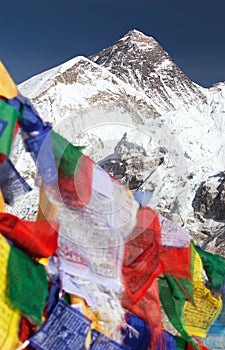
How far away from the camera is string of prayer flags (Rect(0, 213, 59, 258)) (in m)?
1.72

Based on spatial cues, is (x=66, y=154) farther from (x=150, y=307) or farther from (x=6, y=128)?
(x=150, y=307)

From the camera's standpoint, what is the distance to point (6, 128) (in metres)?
1.71

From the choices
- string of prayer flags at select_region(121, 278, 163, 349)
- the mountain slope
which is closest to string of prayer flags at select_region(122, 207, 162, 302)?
string of prayer flags at select_region(121, 278, 163, 349)

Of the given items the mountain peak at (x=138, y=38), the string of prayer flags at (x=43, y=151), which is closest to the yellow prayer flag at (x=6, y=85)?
the string of prayer flags at (x=43, y=151)

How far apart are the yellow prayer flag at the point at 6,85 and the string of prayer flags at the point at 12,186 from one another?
220 mm

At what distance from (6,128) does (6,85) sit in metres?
0.13

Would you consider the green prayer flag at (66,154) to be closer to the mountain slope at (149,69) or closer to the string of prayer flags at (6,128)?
the string of prayer flags at (6,128)

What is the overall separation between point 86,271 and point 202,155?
12.5 m

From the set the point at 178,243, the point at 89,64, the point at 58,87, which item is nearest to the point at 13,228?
the point at 178,243

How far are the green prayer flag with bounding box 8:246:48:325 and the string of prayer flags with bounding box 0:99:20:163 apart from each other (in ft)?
0.91

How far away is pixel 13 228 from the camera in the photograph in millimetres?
1721

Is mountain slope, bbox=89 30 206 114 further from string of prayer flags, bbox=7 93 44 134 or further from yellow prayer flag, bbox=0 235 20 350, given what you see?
yellow prayer flag, bbox=0 235 20 350

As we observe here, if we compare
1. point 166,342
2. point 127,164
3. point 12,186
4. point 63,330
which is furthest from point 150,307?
point 127,164

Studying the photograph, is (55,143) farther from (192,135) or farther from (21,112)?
(192,135)
